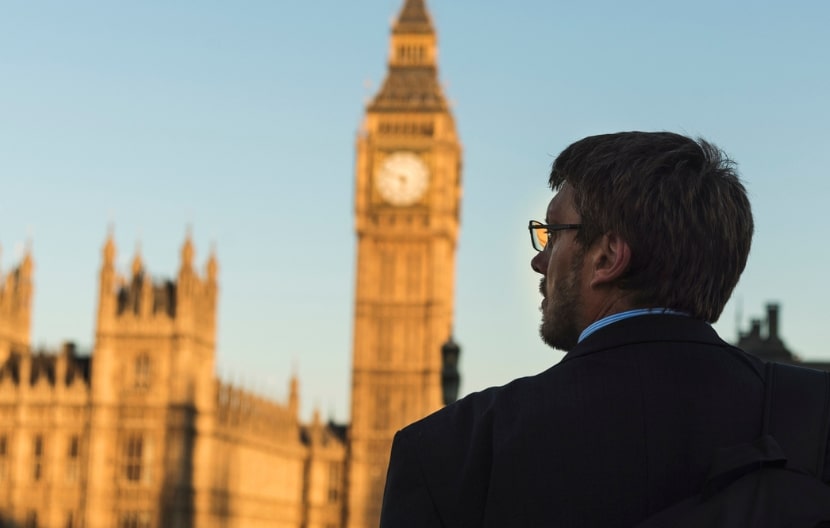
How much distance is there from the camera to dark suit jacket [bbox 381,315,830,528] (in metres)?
2.27

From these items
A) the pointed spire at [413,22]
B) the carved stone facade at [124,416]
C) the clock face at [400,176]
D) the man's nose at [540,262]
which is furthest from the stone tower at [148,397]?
the man's nose at [540,262]

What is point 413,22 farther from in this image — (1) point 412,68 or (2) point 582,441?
(2) point 582,441

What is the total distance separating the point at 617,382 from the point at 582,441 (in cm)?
10

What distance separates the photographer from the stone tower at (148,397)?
4728 cm

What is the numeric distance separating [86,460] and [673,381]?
46.5m

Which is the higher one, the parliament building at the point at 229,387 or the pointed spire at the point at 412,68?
the pointed spire at the point at 412,68

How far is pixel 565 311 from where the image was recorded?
2.48 meters

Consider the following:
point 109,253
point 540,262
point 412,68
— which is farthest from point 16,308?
point 540,262

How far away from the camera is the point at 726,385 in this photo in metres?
2.35

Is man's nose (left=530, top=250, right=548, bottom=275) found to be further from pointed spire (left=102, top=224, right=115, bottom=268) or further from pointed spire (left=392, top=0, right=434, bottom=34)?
pointed spire (left=392, top=0, right=434, bottom=34)

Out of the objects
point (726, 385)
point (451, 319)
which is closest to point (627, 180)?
point (726, 385)

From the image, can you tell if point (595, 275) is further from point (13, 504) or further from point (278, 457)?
point (278, 457)

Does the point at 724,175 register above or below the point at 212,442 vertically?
below

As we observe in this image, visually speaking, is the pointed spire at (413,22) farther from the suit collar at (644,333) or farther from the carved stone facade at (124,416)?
the suit collar at (644,333)
